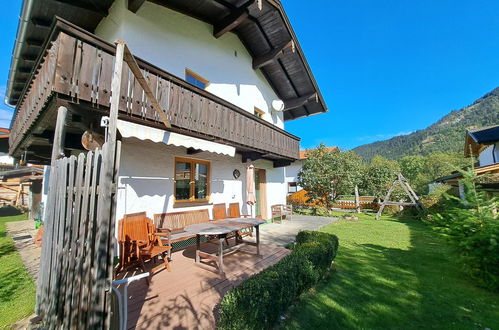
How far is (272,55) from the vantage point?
11633mm

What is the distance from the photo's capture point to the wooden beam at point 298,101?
14.3 metres

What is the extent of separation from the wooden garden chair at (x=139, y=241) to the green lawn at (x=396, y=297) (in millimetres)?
3457

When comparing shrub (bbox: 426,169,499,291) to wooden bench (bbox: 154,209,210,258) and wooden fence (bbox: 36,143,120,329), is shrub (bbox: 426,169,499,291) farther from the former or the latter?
wooden fence (bbox: 36,143,120,329)

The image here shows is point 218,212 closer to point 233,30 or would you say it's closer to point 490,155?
point 233,30

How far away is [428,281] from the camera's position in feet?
17.0

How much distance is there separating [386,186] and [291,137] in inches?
491

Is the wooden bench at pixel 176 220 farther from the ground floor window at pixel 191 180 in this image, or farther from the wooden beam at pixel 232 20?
the wooden beam at pixel 232 20

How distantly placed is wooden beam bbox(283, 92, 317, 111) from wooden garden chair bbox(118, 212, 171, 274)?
40.4ft

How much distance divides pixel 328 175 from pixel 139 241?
1413 centimetres

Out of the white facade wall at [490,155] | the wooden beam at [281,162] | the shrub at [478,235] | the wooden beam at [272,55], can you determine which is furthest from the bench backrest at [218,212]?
the white facade wall at [490,155]

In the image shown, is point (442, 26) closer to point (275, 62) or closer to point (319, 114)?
point (319, 114)

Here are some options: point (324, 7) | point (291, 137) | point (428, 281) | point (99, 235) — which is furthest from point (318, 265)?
point (324, 7)

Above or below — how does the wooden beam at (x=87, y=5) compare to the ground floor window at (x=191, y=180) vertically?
above

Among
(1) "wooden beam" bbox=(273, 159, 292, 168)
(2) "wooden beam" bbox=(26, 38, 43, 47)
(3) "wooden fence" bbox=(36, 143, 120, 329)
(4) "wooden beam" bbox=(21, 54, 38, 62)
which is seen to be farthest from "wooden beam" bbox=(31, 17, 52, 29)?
(1) "wooden beam" bbox=(273, 159, 292, 168)
